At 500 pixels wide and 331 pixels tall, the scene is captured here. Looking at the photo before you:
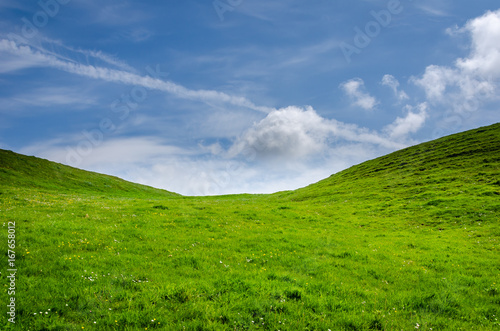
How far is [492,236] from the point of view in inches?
881

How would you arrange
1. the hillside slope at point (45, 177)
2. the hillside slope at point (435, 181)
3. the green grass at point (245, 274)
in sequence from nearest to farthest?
the green grass at point (245, 274), the hillside slope at point (435, 181), the hillside slope at point (45, 177)

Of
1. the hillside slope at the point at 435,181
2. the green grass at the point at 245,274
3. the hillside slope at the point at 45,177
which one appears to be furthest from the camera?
the hillside slope at the point at 45,177

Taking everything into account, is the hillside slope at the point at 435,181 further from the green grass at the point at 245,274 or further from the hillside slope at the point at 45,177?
the hillside slope at the point at 45,177

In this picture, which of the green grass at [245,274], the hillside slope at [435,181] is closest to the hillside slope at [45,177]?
the green grass at [245,274]

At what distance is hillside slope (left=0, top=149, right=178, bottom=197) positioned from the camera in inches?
1971

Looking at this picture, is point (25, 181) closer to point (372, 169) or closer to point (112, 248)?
point (112, 248)

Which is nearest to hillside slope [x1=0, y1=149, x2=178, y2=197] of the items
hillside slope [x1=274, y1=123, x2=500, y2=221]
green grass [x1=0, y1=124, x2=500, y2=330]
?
green grass [x1=0, y1=124, x2=500, y2=330]

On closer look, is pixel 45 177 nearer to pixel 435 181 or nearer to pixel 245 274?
pixel 245 274

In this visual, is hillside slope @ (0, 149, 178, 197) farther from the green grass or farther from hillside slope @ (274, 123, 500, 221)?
hillside slope @ (274, 123, 500, 221)

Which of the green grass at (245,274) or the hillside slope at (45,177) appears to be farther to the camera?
the hillside slope at (45,177)

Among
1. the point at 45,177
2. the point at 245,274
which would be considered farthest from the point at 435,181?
the point at 45,177

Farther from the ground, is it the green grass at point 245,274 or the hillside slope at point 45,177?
the hillside slope at point 45,177

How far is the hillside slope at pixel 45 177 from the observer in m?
50.1

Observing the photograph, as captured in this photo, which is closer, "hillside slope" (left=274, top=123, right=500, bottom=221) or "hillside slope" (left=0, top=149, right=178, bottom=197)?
"hillside slope" (left=274, top=123, right=500, bottom=221)
